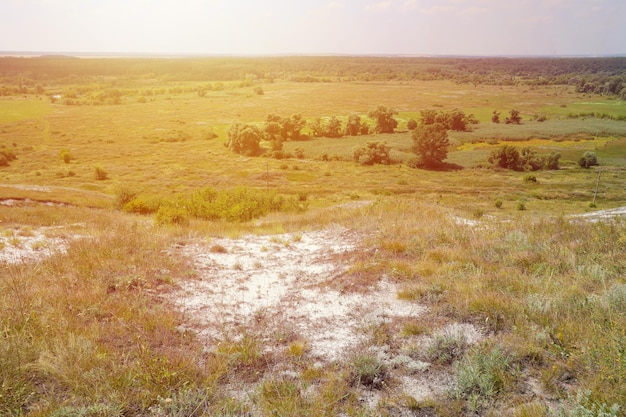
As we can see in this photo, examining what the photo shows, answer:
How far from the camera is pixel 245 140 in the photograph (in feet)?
214

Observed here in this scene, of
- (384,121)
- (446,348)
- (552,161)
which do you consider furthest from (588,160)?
(446,348)

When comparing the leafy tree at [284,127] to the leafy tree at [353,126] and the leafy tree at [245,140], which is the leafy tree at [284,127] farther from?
the leafy tree at [353,126]

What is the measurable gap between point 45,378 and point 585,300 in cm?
724

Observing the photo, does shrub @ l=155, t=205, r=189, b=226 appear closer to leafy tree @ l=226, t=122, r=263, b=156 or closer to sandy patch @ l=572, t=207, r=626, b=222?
sandy patch @ l=572, t=207, r=626, b=222

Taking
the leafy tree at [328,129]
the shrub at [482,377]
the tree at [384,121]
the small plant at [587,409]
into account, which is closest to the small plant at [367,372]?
the shrub at [482,377]

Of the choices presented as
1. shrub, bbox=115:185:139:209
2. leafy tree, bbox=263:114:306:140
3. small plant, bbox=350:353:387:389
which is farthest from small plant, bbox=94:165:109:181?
small plant, bbox=350:353:387:389

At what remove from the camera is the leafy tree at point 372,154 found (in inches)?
2350

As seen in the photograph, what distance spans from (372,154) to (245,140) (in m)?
22.3

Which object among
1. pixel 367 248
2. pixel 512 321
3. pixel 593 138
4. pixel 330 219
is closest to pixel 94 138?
pixel 330 219

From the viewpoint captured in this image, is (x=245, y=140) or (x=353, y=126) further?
(x=353, y=126)

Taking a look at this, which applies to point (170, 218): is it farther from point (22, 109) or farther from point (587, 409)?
point (22, 109)

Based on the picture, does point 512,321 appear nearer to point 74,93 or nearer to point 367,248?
point 367,248

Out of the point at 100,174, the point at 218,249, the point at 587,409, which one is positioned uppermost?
the point at 587,409

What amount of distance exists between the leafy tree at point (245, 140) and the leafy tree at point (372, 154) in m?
17.5
